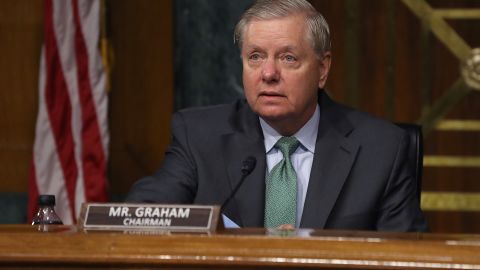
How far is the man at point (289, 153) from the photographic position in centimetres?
295

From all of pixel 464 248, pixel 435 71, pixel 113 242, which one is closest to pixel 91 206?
pixel 113 242

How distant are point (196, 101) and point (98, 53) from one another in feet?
1.69

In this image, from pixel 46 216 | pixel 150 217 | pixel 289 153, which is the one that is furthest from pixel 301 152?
pixel 150 217

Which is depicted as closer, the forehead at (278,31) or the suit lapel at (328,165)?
the suit lapel at (328,165)

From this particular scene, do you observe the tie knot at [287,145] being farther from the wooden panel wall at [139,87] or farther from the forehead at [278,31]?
the wooden panel wall at [139,87]

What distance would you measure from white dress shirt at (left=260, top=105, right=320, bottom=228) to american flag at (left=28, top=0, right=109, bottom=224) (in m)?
1.92

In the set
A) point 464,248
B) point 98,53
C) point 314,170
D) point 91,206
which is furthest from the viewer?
point 98,53

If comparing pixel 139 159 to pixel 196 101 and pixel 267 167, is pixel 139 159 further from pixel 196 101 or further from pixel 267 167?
pixel 267 167

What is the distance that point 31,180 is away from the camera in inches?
197

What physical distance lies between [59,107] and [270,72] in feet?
7.17

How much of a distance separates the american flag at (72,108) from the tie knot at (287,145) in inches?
78.4

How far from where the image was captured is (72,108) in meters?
4.98

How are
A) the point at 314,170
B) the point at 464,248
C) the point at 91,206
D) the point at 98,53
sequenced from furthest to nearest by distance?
1. the point at 98,53
2. the point at 314,170
3. the point at 91,206
4. the point at 464,248

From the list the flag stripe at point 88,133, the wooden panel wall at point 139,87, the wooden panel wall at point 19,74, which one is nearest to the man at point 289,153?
the flag stripe at point 88,133
